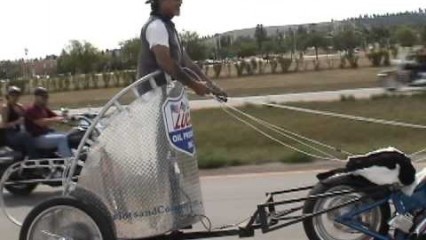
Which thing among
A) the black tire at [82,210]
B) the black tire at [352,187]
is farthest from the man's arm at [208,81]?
the black tire at [82,210]

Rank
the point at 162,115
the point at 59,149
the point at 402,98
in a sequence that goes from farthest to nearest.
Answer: the point at 402,98, the point at 59,149, the point at 162,115

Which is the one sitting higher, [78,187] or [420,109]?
[78,187]

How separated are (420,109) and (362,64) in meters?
46.4

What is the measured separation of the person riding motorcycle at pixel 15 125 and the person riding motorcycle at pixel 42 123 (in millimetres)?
87

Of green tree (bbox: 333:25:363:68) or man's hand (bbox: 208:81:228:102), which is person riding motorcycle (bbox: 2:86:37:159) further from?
green tree (bbox: 333:25:363:68)

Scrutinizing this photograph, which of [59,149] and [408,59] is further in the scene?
[408,59]

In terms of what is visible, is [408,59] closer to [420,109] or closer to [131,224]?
[420,109]

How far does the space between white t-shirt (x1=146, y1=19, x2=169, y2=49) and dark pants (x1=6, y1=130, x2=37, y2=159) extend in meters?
6.03

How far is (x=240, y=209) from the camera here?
9.24 m

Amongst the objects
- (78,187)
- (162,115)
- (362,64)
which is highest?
(162,115)

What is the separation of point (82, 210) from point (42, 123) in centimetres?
618

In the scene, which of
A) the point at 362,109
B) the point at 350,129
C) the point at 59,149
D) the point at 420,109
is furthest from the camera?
the point at 362,109

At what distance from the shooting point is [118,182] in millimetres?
5898

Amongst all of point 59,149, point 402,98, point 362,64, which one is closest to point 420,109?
point 402,98
